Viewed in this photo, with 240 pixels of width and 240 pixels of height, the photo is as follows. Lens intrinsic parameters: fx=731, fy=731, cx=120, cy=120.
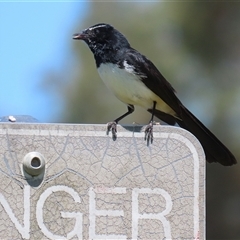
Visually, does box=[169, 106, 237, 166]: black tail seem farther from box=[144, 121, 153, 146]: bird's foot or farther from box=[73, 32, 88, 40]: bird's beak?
box=[144, 121, 153, 146]: bird's foot

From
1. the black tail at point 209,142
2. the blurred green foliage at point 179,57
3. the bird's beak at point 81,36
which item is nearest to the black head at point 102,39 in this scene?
the bird's beak at point 81,36

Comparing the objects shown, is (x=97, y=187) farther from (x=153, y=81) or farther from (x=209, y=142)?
(x=153, y=81)

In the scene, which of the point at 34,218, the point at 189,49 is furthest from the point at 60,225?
the point at 189,49

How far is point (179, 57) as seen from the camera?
39.8 ft

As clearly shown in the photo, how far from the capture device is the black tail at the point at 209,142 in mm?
3971

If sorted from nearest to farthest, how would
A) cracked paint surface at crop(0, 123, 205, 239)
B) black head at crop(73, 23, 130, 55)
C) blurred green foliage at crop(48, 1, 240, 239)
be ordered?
1. cracked paint surface at crop(0, 123, 205, 239)
2. black head at crop(73, 23, 130, 55)
3. blurred green foliage at crop(48, 1, 240, 239)

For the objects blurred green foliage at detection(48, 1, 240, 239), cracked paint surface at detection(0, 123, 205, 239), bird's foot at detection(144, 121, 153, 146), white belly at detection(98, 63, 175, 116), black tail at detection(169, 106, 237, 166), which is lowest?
cracked paint surface at detection(0, 123, 205, 239)

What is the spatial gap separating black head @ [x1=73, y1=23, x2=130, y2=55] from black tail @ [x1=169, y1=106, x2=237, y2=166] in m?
0.60

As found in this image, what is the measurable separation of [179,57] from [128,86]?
797 cm

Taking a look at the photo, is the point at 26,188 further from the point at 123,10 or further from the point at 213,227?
the point at 123,10

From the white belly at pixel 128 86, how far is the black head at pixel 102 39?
0.21 metres

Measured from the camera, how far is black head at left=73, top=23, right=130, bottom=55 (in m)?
4.55

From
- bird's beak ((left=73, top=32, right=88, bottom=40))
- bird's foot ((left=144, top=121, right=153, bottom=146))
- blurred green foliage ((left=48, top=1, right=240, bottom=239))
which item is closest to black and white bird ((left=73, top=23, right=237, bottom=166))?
bird's beak ((left=73, top=32, right=88, bottom=40))

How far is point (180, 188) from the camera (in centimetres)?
275
